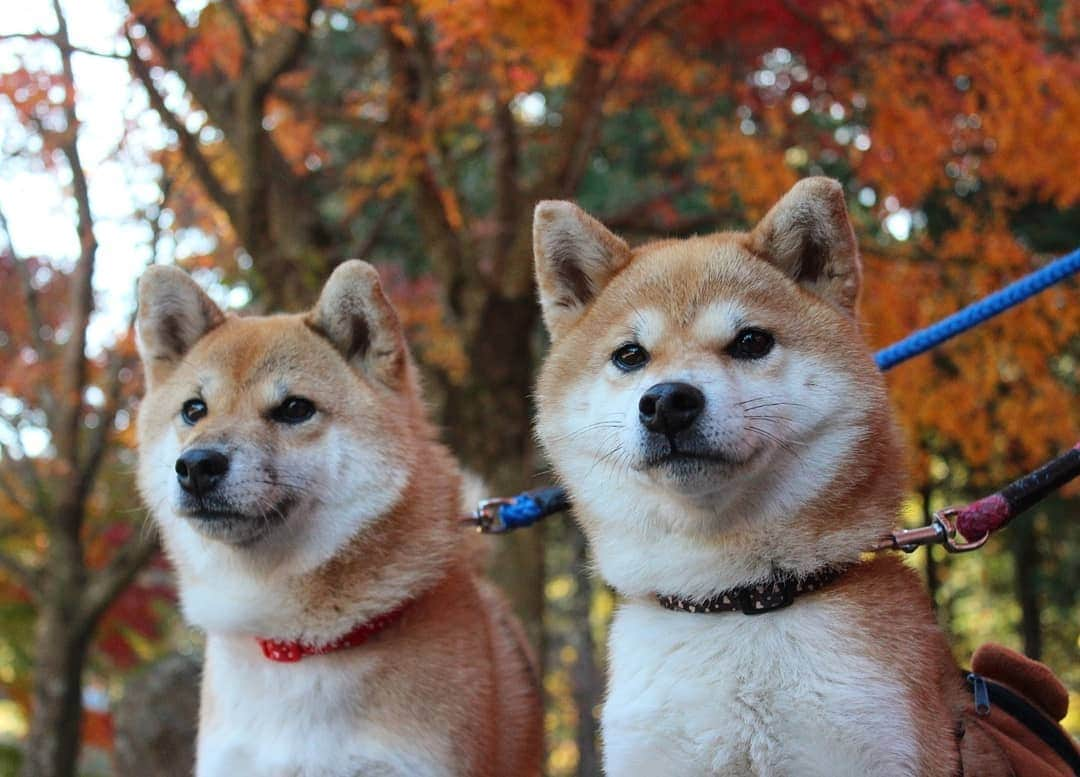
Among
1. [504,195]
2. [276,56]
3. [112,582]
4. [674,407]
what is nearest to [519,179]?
[504,195]

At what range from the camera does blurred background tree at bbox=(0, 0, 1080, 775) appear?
7.73 metres

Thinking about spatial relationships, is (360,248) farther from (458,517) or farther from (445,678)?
(445,678)

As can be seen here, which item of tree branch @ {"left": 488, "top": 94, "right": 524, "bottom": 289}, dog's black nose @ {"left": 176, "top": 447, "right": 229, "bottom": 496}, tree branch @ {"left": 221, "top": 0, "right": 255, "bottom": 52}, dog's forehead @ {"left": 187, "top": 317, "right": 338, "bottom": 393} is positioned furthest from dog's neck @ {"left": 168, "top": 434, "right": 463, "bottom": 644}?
tree branch @ {"left": 221, "top": 0, "right": 255, "bottom": 52}

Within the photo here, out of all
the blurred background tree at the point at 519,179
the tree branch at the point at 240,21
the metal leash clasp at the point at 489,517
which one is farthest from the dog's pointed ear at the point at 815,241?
the tree branch at the point at 240,21

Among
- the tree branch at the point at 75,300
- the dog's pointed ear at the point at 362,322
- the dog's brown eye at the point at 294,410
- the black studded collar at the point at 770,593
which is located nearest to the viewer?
the black studded collar at the point at 770,593

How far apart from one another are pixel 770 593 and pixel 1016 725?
0.95m

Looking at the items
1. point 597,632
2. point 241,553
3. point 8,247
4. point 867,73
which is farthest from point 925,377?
point 597,632

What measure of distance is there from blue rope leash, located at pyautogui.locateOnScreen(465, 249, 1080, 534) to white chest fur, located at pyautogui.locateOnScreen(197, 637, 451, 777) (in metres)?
0.87

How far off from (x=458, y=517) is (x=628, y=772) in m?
1.33

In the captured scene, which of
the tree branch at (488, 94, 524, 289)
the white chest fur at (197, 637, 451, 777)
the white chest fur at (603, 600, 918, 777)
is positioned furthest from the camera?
the tree branch at (488, 94, 524, 289)

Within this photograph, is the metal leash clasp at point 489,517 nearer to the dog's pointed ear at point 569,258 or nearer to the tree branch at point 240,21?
the dog's pointed ear at point 569,258

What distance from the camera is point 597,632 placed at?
25000 mm

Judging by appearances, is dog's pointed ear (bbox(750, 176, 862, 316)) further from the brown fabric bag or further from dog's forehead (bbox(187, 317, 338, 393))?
dog's forehead (bbox(187, 317, 338, 393))

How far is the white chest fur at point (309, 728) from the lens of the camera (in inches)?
120
